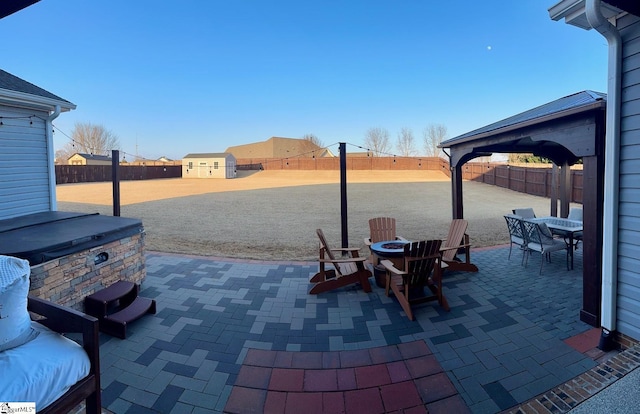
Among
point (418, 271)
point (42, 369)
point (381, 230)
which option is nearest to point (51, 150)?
point (42, 369)

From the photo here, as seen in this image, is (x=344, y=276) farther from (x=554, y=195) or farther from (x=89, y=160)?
(x=89, y=160)

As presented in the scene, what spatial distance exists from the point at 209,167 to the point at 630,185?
39.9m

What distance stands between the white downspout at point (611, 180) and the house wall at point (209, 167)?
37.6 meters

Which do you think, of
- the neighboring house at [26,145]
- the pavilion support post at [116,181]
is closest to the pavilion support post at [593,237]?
the neighboring house at [26,145]

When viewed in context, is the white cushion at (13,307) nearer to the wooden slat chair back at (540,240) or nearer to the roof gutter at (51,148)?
the roof gutter at (51,148)

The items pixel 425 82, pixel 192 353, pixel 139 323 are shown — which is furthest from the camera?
pixel 425 82

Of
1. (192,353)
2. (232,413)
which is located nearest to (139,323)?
(192,353)

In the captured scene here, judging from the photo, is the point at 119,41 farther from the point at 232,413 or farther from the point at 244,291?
the point at 232,413

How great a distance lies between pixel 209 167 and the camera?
3841cm

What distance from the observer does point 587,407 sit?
1805 millimetres

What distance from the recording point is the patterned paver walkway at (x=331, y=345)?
2.26 meters

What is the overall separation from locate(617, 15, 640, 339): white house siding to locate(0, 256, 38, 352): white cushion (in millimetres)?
4717

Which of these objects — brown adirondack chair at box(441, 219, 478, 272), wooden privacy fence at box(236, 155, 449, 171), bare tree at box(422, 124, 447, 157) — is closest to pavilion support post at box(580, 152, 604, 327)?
brown adirondack chair at box(441, 219, 478, 272)

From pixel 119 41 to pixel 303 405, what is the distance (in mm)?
14416
